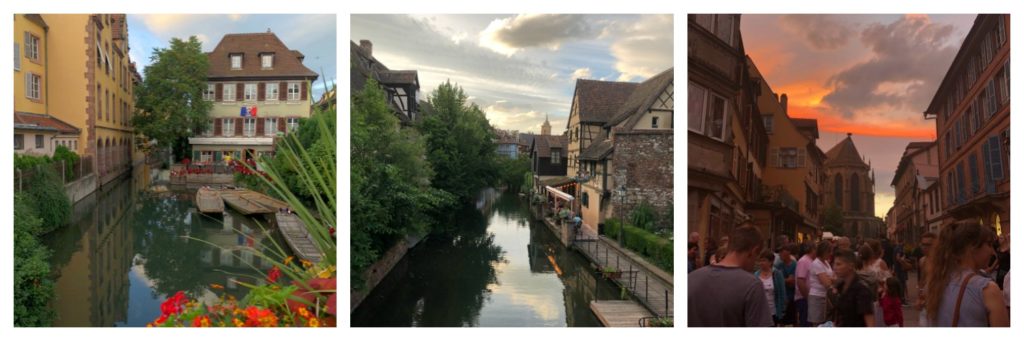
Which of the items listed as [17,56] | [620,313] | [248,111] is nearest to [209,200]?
[248,111]

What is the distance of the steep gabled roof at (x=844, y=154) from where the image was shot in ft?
10.6

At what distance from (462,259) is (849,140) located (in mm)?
2732

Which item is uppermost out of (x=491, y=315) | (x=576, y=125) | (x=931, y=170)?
(x=576, y=125)

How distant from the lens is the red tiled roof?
3320 millimetres

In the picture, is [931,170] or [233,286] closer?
[931,170]

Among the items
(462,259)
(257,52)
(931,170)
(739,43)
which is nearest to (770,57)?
(739,43)

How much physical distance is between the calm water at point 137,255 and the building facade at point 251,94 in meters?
0.51

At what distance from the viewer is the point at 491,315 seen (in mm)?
4074

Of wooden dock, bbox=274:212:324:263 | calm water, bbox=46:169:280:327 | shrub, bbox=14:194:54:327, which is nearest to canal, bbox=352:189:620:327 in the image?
wooden dock, bbox=274:212:324:263

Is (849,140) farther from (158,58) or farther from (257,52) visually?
(158,58)

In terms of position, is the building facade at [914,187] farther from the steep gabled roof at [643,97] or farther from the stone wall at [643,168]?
the stone wall at [643,168]

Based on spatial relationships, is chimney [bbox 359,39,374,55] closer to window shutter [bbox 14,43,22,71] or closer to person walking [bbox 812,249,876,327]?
window shutter [bbox 14,43,22,71]
